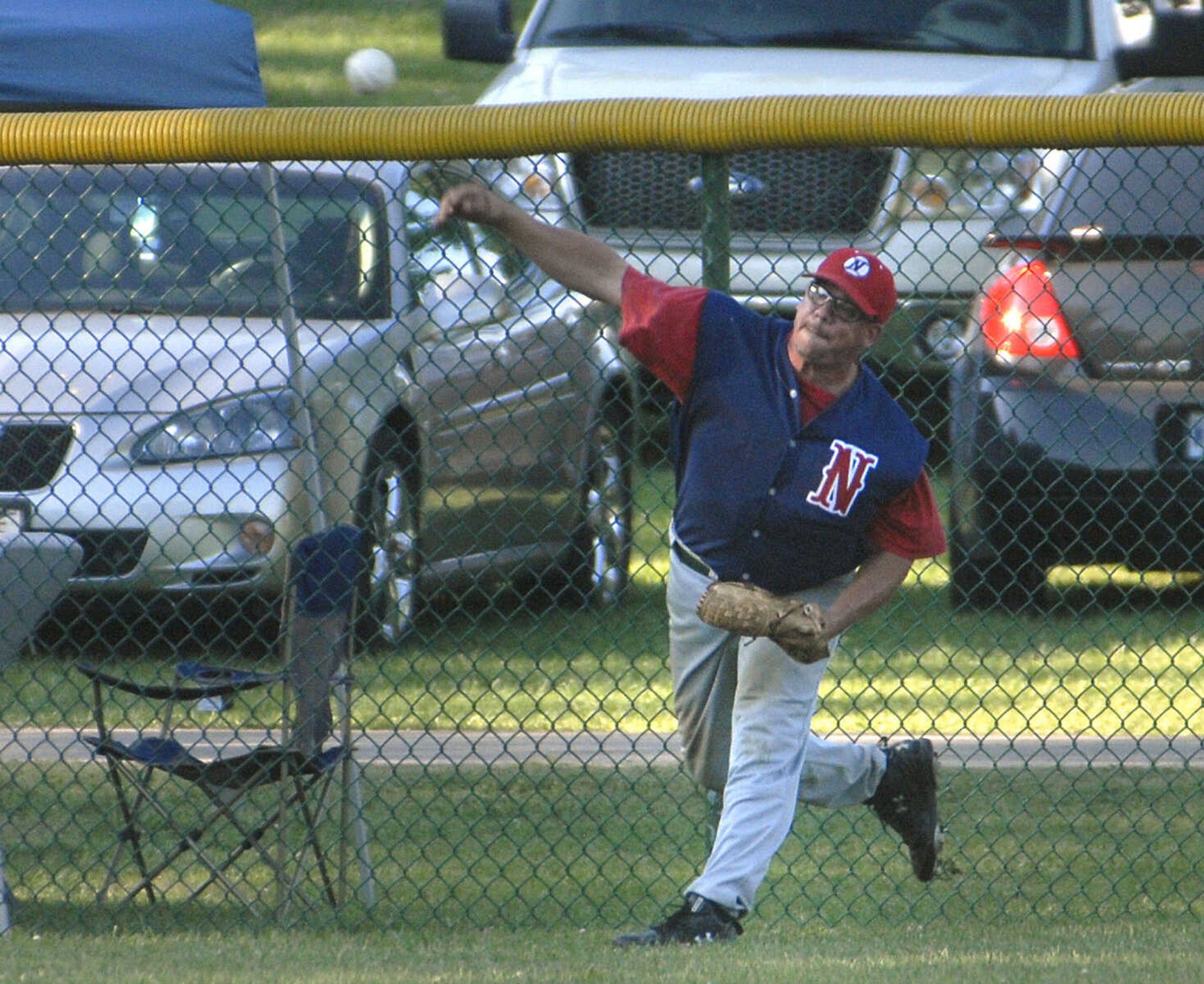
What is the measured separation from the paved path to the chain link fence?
30 mm

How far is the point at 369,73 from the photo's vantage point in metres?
19.5

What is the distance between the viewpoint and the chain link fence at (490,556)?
5281 mm

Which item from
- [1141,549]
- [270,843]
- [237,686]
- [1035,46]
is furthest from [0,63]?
[1035,46]

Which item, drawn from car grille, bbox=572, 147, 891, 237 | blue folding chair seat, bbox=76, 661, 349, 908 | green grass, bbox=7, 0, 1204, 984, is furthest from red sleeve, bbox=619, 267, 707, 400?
car grille, bbox=572, 147, 891, 237

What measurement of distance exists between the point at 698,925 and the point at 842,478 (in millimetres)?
1027

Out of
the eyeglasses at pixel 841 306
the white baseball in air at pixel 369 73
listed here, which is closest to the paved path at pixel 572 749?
the eyeglasses at pixel 841 306

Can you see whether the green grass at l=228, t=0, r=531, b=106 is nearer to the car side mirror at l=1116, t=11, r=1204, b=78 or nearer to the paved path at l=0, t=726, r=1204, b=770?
the car side mirror at l=1116, t=11, r=1204, b=78

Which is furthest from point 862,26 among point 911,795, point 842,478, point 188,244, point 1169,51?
point 842,478

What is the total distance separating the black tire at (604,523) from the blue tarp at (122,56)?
7.00 feet

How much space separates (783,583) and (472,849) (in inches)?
59.7

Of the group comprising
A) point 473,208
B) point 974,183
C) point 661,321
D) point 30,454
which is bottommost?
point 30,454

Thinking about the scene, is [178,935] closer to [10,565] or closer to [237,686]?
[237,686]

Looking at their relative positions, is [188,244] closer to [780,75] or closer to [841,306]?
[780,75]

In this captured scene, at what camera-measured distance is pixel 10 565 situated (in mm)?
4918
